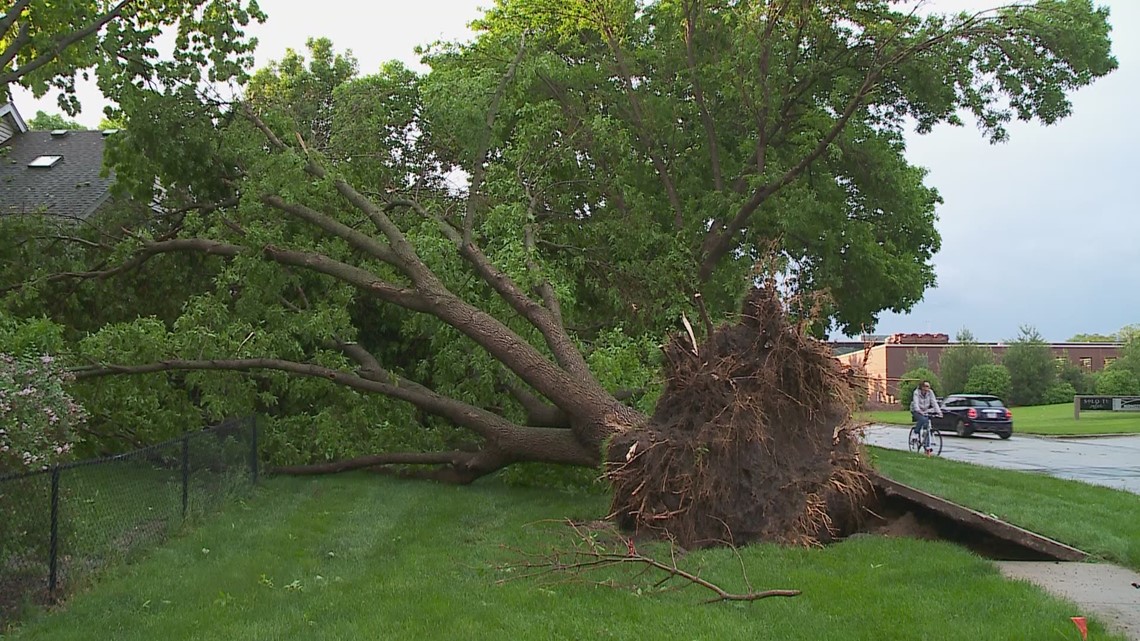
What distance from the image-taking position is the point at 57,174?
69.1ft

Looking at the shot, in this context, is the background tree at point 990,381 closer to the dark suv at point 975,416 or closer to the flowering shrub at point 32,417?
the dark suv at point 975,416

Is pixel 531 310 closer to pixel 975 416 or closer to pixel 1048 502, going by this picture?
pixel 1048 502

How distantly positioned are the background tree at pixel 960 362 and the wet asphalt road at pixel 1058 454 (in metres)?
20.6

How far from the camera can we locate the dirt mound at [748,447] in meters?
8.11

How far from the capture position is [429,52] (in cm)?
1902

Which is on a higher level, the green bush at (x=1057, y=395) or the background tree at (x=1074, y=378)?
the background tree at (x=1074, y=378)

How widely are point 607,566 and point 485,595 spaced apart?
1277mm

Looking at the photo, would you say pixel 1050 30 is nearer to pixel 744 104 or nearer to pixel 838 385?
pixel 744 104

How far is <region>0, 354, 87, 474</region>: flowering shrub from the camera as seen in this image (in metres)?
6.36

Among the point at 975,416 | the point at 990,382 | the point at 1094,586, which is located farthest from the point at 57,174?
the point at 990,382

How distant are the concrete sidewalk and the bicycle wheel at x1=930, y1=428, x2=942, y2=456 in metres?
11.7

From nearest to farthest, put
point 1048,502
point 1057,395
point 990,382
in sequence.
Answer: point 1048,502, point 990,382, point 1057,395

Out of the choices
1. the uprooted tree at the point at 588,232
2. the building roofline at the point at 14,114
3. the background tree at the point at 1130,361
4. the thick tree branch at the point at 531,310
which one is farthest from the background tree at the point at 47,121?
the background tree at the point at 1130,361

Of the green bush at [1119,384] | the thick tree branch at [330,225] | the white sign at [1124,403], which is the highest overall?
the thick tree branch at [330,225]
